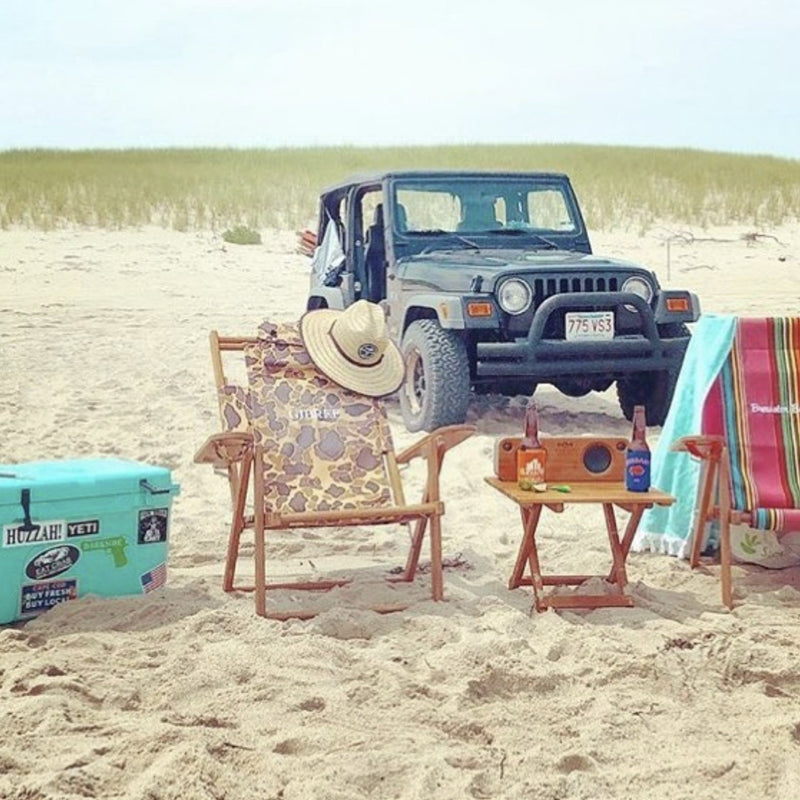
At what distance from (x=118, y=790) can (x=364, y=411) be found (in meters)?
2.19

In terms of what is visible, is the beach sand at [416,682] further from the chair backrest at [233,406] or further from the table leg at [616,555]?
the chair backrest at [233,406]

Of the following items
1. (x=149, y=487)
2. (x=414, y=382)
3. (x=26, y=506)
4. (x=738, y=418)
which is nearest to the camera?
(x=26, y=506)

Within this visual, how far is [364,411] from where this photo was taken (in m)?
4.68

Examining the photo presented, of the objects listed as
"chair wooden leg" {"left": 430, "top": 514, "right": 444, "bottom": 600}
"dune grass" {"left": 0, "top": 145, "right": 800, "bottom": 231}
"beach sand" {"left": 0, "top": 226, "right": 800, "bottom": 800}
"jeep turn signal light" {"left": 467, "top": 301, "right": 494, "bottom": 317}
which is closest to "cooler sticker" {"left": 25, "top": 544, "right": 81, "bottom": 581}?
"beach sand" {"left": 0, "top": 226, "right": 800, "bottom": 800}

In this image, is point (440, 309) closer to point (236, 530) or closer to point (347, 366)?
point (347, 366)

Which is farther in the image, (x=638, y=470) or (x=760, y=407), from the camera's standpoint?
(x=760, y=407)

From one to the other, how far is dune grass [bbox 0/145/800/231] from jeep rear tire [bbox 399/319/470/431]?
1040 cm

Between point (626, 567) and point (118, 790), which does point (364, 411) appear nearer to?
point (626, 567)

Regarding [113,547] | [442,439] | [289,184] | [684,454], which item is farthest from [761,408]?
[289,184]

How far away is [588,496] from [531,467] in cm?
22

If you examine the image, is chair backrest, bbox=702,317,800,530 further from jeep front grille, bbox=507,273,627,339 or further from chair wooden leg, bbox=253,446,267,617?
jeep front grille, bbox=507,273,627,339

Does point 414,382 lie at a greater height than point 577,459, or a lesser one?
greater

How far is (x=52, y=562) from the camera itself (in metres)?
3.89

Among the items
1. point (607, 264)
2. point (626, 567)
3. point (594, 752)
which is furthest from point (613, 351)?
point (594, 752)
